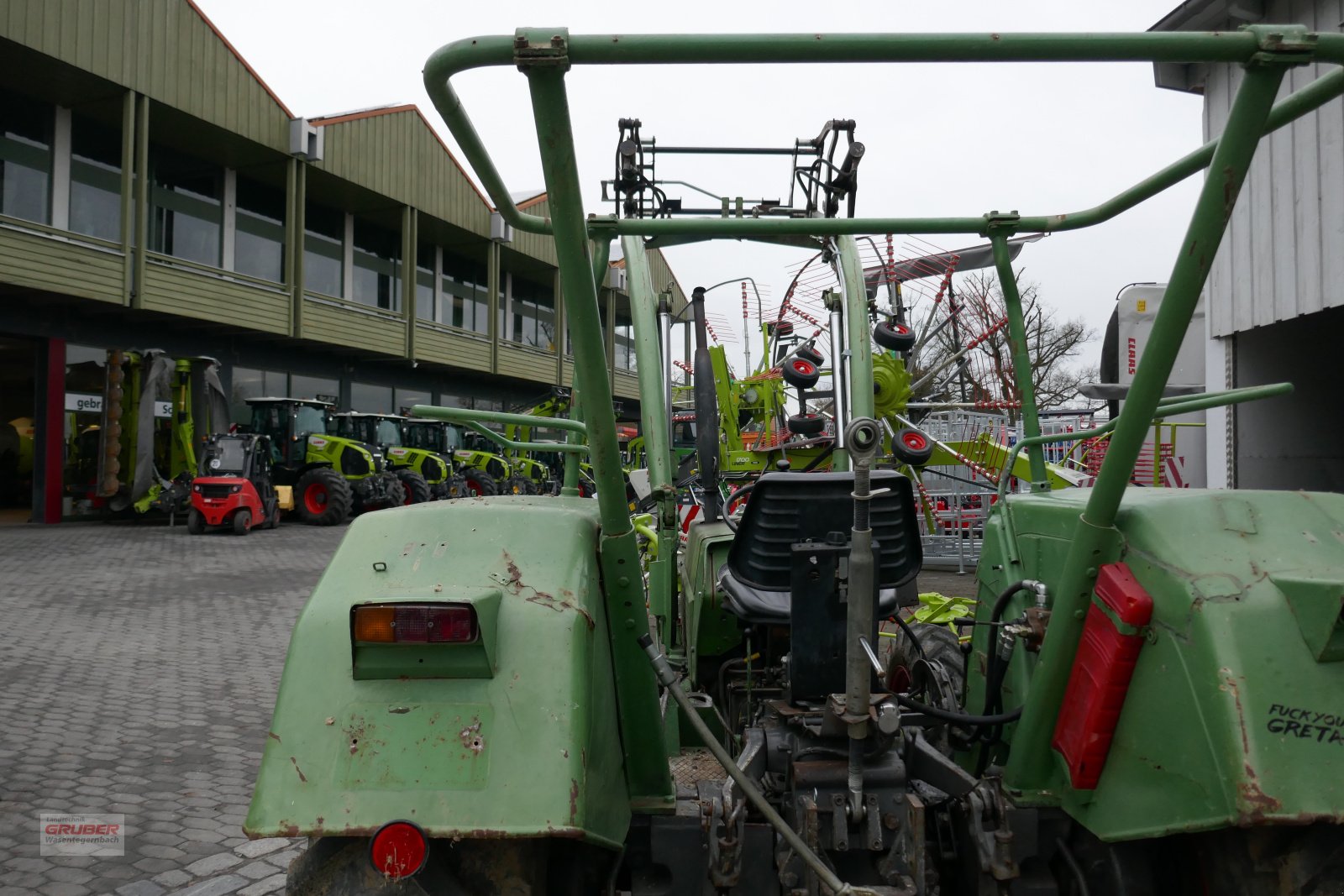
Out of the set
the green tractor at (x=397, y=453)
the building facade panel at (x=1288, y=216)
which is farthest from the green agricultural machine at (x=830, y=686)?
the green tractor at (x=397, y=453)

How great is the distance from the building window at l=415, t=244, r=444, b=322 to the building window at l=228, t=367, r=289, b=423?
5.44 metres

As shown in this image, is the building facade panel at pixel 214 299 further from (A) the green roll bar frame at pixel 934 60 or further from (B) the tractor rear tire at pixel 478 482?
(A) the green roll bar frame at pixel 934 60

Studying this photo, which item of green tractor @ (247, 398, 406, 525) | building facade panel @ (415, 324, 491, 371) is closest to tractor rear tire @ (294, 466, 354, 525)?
green tractor @ (247, 398, 406, 525)

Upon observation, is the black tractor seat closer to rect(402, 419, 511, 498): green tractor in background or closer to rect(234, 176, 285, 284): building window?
rect(402, 419, 511, 498): green tractor in background

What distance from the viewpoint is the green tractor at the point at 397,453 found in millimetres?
20281

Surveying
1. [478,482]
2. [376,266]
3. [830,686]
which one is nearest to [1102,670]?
[830,686]

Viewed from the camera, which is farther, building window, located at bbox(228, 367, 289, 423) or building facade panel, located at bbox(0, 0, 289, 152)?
building window, located at bbox(228, 367, 289, 423)

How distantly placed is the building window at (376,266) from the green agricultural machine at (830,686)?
82.3 ft

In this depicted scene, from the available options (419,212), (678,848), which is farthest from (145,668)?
(419,212)

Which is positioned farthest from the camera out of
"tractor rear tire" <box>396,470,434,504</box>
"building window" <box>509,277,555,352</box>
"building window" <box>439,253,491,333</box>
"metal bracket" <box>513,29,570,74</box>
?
"building window" <box>509,277,555,352</box>

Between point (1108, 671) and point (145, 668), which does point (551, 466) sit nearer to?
point (145, 668)

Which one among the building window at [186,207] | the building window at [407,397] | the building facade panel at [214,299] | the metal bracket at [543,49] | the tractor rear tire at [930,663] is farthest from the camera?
the building window at [407,397]

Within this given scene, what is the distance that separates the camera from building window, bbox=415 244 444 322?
91.6ft

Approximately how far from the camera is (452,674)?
1670 millimetres
